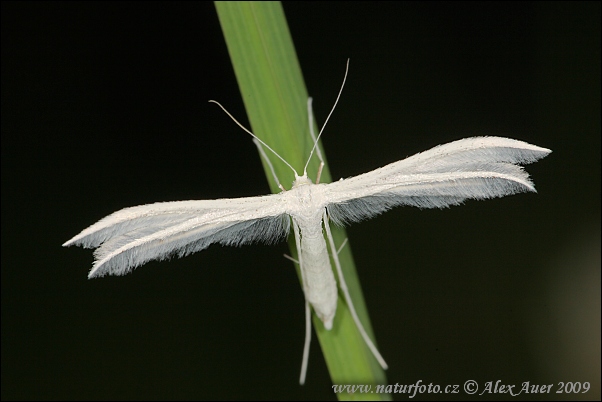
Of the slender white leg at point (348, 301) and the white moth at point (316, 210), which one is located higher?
the white moth at point (316, 210)

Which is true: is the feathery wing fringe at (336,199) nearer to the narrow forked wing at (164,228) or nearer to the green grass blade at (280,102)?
the narrow forked wing at (164,228)

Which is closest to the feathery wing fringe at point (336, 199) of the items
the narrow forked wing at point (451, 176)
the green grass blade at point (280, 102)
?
the narrow forked wing at point (451, 176)

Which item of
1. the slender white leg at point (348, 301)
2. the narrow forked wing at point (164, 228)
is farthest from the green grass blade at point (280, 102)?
the narrow forked wing at point (164, 228)

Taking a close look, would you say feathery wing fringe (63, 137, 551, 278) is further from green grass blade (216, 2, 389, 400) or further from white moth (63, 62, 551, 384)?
green grass blade (216, 2, 389, 400)

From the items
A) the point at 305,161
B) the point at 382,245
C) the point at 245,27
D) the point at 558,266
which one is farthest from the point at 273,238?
the point at 558,266

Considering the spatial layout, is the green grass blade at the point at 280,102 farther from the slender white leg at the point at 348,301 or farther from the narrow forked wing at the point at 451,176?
the narrow forked wing at the point at 451,176

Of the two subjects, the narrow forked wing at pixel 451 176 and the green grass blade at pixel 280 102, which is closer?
the narrow forked wing at pixel 451 176

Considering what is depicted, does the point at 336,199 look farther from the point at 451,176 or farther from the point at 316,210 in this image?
the point at 451,176

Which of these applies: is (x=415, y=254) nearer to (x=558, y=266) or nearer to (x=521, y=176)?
(x=558, y=266)
